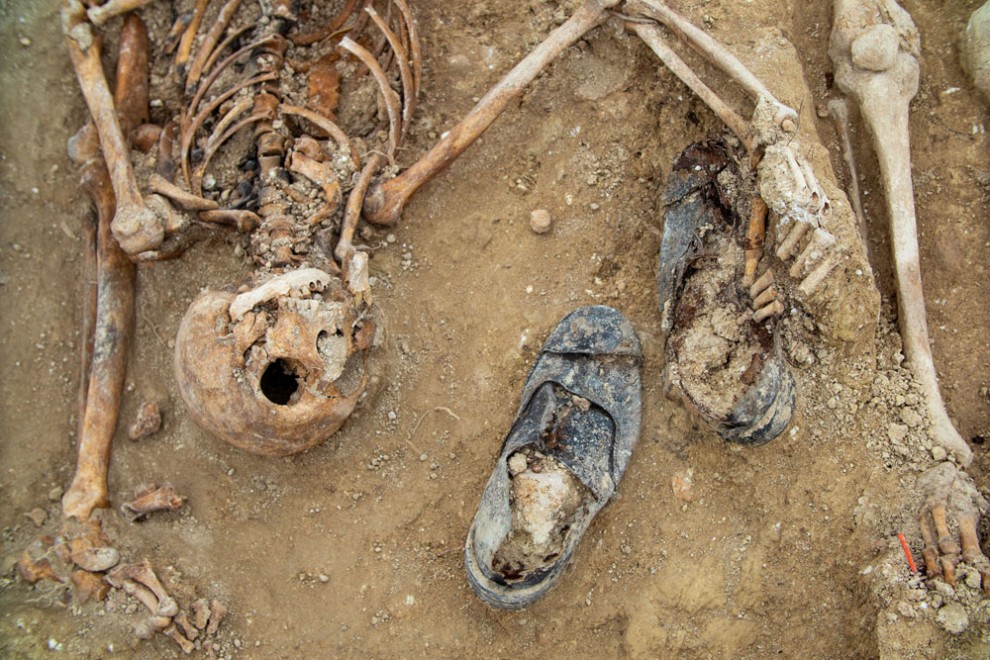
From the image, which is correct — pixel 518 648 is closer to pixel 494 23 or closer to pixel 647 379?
pixel 647 379

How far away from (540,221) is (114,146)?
2055mm

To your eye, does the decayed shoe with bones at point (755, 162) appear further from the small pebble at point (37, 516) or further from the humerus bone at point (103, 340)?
the small pebble at point (37, 516)

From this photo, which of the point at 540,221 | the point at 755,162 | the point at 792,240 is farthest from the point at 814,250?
the point at 540,221

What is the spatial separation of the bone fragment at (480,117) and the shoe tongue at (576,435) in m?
1.16

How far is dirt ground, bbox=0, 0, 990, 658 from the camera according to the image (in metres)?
3.25

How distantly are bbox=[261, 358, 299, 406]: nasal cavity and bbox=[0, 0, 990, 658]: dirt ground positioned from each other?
389 mm

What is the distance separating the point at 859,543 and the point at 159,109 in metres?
3.93

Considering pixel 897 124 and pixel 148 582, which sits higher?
pixel 897 124

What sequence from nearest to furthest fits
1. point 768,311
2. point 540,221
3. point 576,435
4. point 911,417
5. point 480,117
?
point 768,311 → point 911,417 → point 576,435 → point 480,117 → point 540,221

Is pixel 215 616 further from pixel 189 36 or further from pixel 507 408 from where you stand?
pixel 189 36

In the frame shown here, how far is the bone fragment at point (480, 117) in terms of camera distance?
3502mm

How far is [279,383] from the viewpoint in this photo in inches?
127

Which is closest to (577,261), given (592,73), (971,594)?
A: (592,73)

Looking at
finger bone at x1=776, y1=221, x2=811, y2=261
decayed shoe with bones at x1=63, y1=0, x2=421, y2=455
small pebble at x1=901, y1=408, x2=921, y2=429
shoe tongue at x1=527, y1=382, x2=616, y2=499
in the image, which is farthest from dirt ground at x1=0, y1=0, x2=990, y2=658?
finger bone at x1=776, y1=221, x2=811, y2=261
